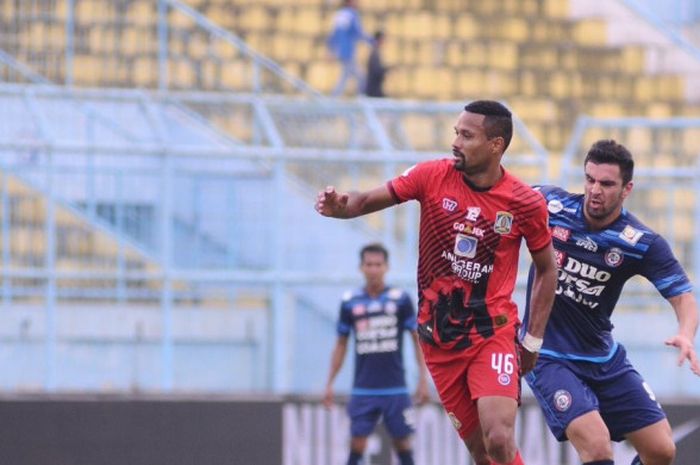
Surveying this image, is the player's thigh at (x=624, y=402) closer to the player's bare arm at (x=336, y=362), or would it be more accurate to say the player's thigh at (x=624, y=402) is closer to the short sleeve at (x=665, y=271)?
the short sleeve at (x=665, y=271)

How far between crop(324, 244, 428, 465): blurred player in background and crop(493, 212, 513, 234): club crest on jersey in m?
4.00

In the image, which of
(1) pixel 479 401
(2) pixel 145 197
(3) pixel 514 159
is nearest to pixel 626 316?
(3) pixel 514 159

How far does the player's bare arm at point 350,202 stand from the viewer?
7170 mm

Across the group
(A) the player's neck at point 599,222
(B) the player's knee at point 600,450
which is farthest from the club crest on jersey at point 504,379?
(A) the player's neck at point 599,222

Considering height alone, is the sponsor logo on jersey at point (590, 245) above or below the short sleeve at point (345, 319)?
above

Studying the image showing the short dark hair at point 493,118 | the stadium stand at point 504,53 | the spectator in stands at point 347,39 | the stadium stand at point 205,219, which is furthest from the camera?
the stadium stand at point 504,53

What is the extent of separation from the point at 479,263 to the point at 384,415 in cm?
420

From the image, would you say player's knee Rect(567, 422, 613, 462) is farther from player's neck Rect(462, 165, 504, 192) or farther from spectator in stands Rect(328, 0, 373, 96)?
spectator in stands Rect(328, 0, 373, 96)

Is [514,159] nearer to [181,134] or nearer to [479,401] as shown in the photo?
[181,134]

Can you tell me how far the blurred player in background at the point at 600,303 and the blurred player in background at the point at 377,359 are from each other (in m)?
3.38

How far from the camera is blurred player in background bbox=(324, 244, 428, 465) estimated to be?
456 inches

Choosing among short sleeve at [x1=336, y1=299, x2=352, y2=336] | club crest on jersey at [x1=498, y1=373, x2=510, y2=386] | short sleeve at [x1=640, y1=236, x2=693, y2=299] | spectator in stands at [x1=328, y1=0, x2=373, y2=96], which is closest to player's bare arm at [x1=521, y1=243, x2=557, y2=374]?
club crest on jersey at [x1=498, y1=373, x2=510, y2=386]

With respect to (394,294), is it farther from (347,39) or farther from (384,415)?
(347,39)

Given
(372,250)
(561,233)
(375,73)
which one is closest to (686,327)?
(561,233)
